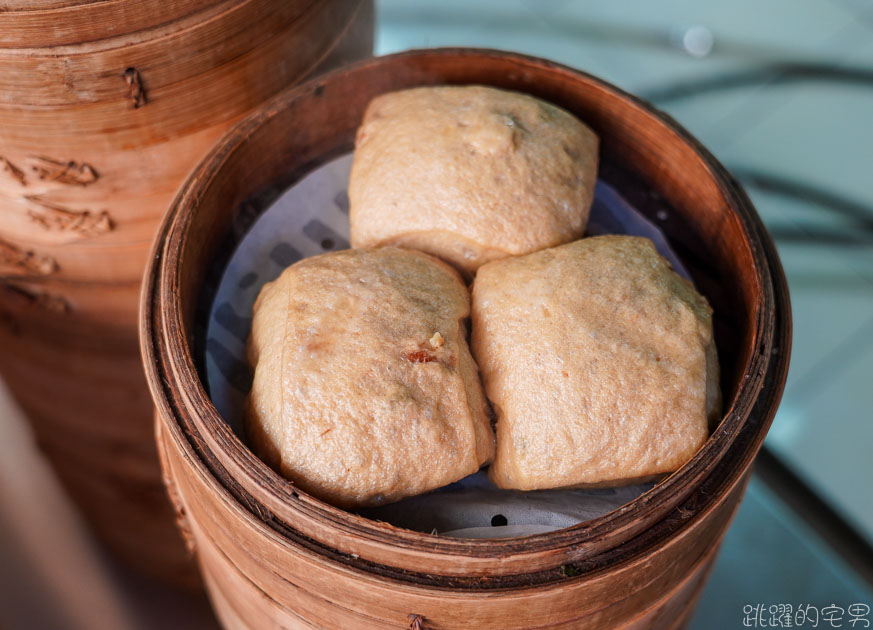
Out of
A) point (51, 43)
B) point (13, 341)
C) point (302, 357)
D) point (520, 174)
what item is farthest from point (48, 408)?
point (520, 174)

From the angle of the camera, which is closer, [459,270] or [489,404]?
[489,404]

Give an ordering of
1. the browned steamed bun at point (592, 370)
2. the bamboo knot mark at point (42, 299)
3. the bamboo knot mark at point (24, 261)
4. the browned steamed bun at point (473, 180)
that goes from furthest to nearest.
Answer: the bamboo knot mark at point (42, 299), the bamboo knot mark at point (24, 261), the browned steamed bun at point (473, 180), the browned steamed bun at point (592, 370)

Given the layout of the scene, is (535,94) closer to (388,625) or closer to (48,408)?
(388,625)

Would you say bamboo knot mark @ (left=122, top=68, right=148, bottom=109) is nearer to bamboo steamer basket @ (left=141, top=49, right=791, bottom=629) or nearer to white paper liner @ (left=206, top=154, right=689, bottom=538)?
bamboo steamer basket @ (left=141, top=49, right=791, bottom=629)

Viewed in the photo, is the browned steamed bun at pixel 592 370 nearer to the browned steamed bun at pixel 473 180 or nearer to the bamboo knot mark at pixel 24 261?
the browned steamed bun at pixel 473 180

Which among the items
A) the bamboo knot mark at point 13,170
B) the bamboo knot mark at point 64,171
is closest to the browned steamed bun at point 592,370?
the bamboo knot mark at point 64,171

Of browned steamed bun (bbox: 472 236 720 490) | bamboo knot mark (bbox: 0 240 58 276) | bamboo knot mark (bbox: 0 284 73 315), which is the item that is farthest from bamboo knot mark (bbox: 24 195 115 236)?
browned steamed bun (bbox: 472 236 720 490)
